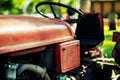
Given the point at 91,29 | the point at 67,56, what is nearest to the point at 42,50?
the point at 67,56

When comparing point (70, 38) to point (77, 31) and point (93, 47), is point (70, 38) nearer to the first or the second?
point (93, 47)

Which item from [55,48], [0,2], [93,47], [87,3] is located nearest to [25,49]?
[55,48]

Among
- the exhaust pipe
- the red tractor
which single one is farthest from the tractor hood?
the exhaust pipe

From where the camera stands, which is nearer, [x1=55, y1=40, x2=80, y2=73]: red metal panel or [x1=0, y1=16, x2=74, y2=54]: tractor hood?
[x1=0, y1=16, x2=74, y2=54]: tractor hood

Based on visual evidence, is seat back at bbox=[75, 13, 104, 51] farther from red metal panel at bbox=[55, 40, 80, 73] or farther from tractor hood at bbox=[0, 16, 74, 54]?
tractor hood at bbox=[0, 16, 74, 54]

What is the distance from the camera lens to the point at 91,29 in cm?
595

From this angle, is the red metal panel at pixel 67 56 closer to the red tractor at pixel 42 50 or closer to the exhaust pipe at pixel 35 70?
the red tractor at pixel 42 50

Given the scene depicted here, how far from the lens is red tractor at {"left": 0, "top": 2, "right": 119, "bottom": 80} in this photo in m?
3.65

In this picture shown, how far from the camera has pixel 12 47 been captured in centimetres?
357

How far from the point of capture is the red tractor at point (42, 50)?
12.0 ft

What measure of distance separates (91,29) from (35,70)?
2.14m

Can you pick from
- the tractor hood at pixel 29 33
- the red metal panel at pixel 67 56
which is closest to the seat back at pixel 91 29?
the red metal panel at pixel 67 56

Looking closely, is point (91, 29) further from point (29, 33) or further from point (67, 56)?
point (29, 33)

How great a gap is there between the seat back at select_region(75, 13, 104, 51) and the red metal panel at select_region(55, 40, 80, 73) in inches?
35.8
